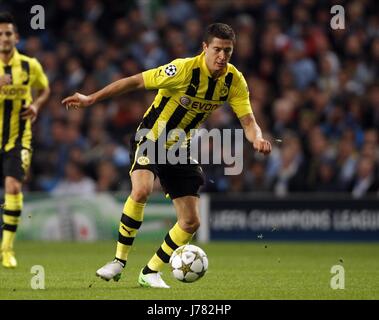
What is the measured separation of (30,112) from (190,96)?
289 cm

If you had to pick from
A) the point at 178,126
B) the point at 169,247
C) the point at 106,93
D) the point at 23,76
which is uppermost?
the point at 23,76

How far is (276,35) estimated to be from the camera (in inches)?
A: 693

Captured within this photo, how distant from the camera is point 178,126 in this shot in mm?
8758

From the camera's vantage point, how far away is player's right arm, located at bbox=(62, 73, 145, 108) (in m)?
8.04

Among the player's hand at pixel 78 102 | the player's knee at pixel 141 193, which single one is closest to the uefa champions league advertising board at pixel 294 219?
the player's knee at pixel 141 193

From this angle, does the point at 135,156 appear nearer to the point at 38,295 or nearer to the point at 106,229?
the point at 38,295

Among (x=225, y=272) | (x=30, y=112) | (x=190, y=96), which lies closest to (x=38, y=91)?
(x=30, y=112)

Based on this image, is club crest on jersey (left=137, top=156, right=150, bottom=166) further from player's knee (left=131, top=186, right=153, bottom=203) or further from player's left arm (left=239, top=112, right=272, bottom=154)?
player's left arm (left=239, top=112, right=272, bottom=154)

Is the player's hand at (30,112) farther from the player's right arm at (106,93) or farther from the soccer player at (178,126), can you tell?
the player's right arm at (106,93)

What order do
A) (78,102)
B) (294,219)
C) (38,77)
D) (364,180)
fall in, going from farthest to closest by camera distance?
(294,219) < (364,180) < (38,77) < (78,102)

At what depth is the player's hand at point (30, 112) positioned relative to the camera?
1098 centimetres

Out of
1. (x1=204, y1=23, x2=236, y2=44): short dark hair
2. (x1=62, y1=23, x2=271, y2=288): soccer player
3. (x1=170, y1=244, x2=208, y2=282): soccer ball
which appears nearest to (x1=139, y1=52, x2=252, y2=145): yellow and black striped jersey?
(x1=62, y1=23, x2=271, y2=288): soccer player

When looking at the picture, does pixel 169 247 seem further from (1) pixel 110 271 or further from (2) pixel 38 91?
(2) pixel 38 91

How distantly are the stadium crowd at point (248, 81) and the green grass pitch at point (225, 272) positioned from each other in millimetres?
1359
